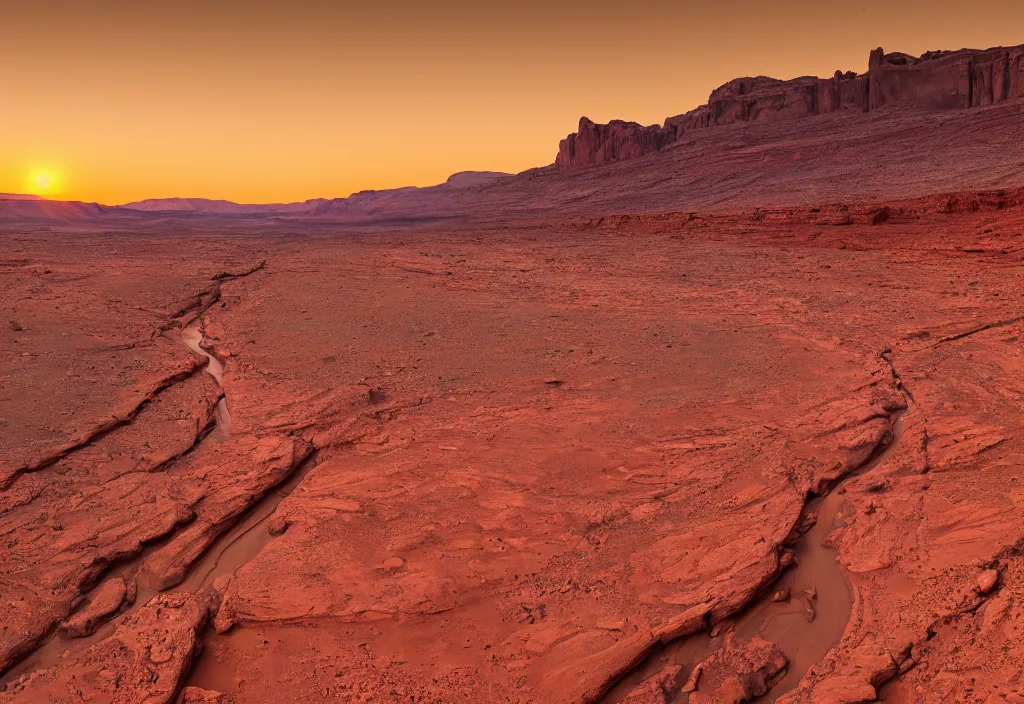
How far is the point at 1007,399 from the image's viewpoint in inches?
273

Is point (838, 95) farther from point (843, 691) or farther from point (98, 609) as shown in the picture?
point (98, 609)

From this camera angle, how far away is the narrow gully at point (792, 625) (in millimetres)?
3895

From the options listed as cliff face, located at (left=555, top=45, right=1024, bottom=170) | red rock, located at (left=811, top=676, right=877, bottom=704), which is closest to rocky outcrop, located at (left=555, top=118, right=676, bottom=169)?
cliff face, located at (left=555, top=45, right=1024, bottom=170)

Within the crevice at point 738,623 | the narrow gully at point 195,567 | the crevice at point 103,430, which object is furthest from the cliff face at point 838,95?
the narrow gully at point 195,567

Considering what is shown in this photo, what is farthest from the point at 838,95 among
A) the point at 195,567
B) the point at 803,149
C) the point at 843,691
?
the point at 195,567

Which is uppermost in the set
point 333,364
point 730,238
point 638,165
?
point 638,165

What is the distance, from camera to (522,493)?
5.70 m

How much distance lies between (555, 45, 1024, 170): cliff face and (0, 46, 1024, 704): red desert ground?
30814mm

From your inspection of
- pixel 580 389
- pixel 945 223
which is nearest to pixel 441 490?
pixel 580 389

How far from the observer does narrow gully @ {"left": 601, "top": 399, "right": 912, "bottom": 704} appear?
3.89 meters

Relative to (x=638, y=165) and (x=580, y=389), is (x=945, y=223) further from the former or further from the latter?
(x=638, y=165)

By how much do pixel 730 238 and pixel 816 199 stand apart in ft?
25.2

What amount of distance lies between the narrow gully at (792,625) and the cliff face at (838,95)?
1640 inches

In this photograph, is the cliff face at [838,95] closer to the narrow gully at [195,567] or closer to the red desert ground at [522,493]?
the red desert ground at [522,493]
